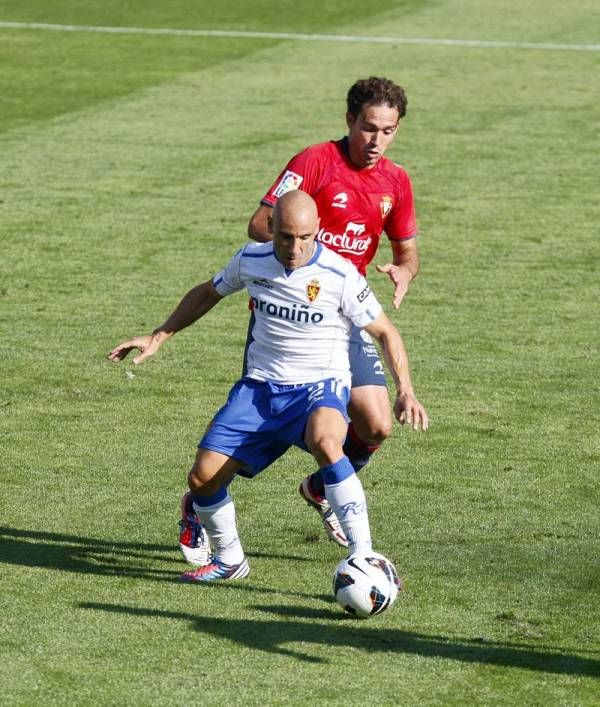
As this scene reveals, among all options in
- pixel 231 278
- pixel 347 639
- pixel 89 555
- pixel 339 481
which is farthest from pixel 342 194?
pixel 347 639

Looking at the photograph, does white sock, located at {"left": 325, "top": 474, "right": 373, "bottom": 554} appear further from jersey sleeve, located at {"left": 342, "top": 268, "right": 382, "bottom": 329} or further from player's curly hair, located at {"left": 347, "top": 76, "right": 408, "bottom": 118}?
player's curly hair, located at {"left": 347, "top": 76, "right": 408, "bottom": 118}

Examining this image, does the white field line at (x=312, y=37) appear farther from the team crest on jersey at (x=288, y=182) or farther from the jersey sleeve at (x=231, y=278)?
the jersey sleeve at (x=231, y=278)

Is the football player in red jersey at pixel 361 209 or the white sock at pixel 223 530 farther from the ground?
the football player in red jersey at pixel 361 209

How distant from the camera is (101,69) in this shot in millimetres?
25906

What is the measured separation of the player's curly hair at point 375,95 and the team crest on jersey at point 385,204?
571 mm

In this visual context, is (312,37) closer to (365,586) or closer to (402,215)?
(402,215)

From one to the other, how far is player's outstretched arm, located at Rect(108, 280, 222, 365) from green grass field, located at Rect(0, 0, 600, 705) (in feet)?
3.97

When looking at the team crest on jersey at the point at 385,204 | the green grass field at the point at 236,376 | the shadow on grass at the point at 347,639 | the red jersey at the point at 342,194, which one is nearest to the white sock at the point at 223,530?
the green grass field at the point at 236,376

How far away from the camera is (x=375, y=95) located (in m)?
8.68

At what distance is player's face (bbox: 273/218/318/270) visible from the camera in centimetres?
752

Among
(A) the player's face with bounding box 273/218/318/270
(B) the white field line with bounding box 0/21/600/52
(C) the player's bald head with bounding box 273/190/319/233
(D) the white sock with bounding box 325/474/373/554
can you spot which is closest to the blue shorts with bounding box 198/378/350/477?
(D) the white sock with bounding box 325/474/373/554

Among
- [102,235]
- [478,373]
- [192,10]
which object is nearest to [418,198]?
[102,235]

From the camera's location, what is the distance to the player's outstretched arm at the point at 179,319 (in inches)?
321

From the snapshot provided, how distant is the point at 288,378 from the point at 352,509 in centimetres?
82
